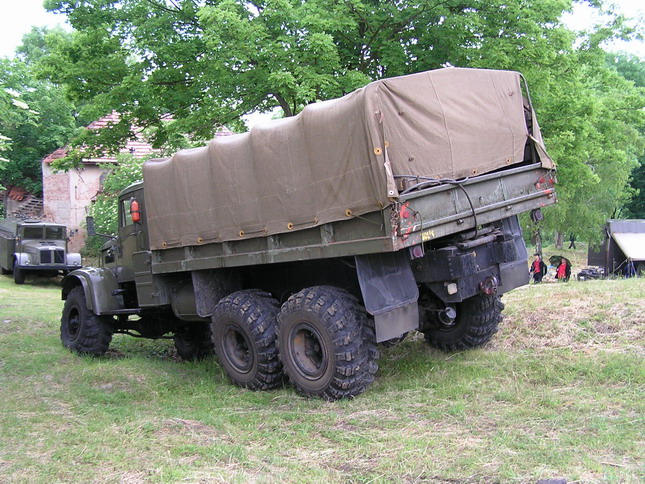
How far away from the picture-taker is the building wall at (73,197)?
3039 cm

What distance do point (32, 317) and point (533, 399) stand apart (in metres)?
10.2

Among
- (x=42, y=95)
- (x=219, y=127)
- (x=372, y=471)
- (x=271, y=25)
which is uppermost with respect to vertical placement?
(x=42, y=95)

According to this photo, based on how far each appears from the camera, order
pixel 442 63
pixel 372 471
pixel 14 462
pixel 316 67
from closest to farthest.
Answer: pixel 372 471
pixel 14 462
pixel 316 67
pixel 442 63

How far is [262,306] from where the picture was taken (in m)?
7.10

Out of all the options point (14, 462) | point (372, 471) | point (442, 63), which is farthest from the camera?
point (442, 63)

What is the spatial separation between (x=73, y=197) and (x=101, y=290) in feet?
75.5

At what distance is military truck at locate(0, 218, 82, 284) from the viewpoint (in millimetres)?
22031

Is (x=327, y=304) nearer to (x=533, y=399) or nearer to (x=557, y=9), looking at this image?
(x=533, y=399)

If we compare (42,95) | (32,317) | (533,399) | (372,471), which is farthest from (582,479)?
(42,95)

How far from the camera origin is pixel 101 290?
30.5 feet

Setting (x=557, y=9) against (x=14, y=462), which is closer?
(x=14, y=462)

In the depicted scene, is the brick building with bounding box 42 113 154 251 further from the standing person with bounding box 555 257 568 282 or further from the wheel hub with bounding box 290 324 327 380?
the wheel hub with bounding box 290 324 327 380

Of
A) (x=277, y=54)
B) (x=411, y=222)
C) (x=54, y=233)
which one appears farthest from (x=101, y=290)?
(x=54, y=233)

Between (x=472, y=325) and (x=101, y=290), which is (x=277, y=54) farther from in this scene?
(x=472, y=325)
